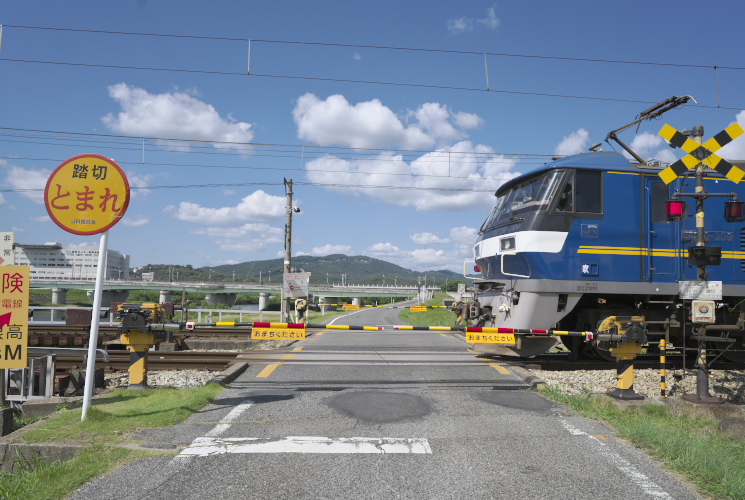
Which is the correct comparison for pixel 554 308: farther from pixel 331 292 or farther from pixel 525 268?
pixel 331 292

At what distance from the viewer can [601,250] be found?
928cm

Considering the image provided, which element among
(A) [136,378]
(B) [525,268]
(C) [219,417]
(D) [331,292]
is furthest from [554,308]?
(D) [331,292]

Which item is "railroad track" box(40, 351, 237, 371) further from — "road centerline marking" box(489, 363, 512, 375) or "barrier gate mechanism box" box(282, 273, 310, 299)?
"barrier gate mechanism box" box(282, 273, 310, 299)

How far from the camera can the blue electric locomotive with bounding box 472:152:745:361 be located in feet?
30.0

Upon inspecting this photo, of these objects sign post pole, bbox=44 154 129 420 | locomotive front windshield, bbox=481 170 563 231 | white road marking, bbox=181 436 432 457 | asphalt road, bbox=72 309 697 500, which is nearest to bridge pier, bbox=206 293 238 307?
locomotive front windshield, bbox=481 170 563 231

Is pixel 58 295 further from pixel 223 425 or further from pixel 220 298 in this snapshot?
pixel 223 425

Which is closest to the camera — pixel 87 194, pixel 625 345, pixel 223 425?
pixel 223 425

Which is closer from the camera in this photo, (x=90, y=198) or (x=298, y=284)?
(x=90, y=198)

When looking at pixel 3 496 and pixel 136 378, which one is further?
pixel 136 378

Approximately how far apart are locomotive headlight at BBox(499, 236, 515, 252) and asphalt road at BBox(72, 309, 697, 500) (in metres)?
2.77

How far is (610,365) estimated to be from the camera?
10.3m

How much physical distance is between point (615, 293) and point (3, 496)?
9.20 metres

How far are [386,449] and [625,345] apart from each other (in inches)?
161

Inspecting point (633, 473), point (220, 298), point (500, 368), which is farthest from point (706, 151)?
point (220, 298)
